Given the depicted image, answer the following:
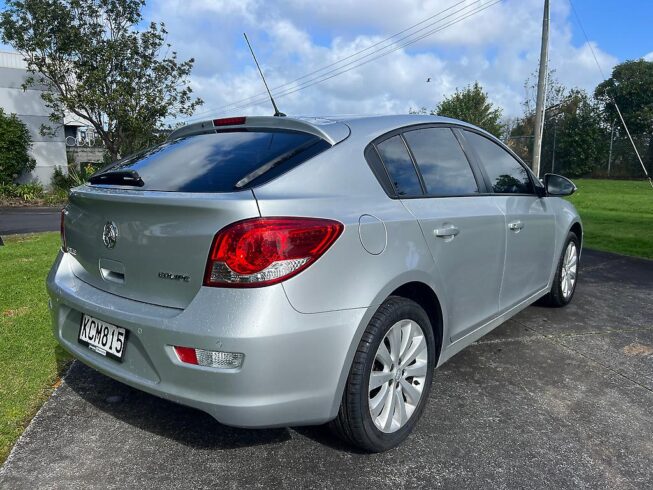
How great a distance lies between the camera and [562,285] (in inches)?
186

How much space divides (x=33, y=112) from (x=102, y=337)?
79.9ft

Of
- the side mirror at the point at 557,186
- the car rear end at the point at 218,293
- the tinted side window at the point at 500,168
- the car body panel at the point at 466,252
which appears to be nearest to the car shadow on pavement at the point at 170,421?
the car rear end at the point at 218,293

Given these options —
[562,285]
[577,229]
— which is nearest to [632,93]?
[577,229]

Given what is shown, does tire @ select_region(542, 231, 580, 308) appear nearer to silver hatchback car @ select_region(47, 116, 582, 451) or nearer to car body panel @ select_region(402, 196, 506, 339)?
car body panel @ select_region(402, 196, 506, 339)

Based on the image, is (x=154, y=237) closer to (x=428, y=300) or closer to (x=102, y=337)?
(x=102, y=337)

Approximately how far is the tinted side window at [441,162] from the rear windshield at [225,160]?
0.72m

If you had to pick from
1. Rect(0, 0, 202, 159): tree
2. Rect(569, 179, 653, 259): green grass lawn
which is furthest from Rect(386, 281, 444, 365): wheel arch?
Rect(0, 0, 202, 159): tree

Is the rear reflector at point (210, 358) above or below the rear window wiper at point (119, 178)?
below

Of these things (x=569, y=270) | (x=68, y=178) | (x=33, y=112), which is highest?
(x=33, y=112)

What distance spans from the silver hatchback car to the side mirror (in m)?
1.35

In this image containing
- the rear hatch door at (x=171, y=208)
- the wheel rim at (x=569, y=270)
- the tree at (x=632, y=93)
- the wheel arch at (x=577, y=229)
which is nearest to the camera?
the rear hatch door at (x=171, y=208)

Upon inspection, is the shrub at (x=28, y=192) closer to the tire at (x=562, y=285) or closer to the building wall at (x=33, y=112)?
the building wall at (x=33, y=112)

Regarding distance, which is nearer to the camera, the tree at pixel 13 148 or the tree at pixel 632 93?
the tree at pixel 13 148

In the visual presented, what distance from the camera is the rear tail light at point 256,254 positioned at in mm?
2002
